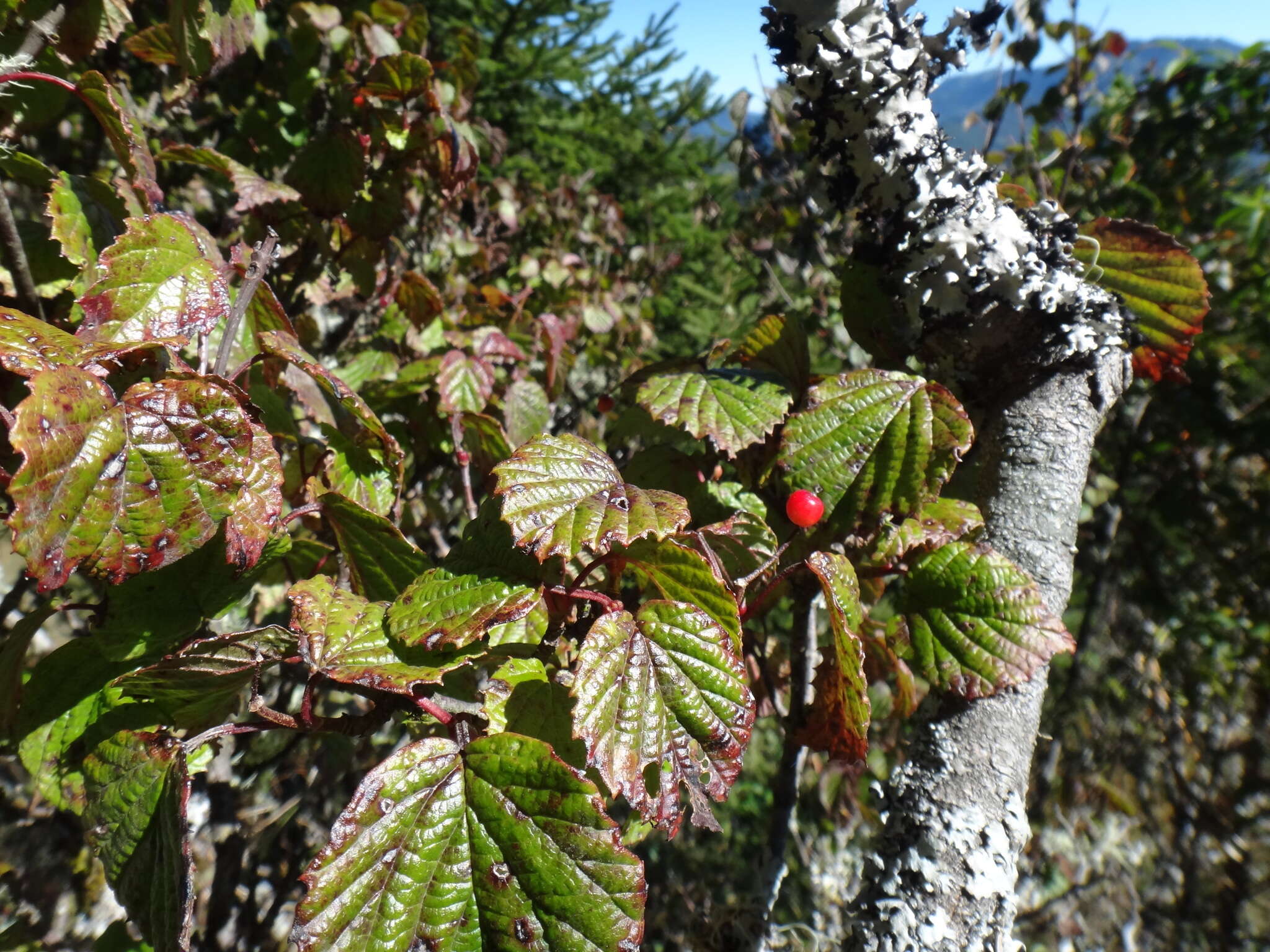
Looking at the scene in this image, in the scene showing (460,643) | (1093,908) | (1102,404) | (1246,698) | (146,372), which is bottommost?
(1093,908)

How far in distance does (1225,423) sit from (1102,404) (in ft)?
6.99

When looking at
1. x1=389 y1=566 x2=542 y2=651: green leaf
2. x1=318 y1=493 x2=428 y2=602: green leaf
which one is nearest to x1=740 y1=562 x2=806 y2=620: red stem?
x1=389 y1=566 x2=542 y2=651: green leaf

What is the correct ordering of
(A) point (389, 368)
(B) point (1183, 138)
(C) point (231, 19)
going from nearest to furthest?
(C) point (231, 19) → (A) point (389, 368) → (B) point (1183, 138)

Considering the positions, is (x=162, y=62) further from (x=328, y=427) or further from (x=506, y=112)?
(x=506, y=112)

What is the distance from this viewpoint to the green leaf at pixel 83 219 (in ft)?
2.87

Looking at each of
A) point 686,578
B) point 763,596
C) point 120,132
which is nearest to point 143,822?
point 686,578

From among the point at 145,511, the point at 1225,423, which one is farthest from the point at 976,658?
the point at 1225,423

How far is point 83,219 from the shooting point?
0.91 metres

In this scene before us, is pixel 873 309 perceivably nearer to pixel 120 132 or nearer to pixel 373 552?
pixel 373 552

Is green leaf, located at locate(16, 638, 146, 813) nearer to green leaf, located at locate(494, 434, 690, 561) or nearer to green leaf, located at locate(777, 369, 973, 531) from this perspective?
green leaf, located at locate(494, 434, 690, 561)

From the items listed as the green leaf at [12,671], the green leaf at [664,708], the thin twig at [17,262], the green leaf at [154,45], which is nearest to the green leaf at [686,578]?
the green leaf at [664,708]

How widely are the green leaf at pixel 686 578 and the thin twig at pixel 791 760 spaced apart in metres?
0.34

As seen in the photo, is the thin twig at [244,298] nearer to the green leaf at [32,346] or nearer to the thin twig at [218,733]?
the green leaf at [32,346]

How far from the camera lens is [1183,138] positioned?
7.67ft
